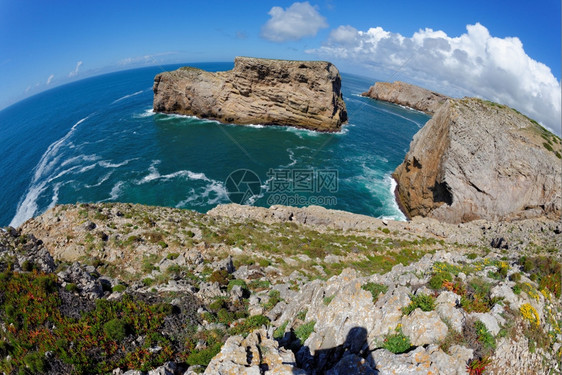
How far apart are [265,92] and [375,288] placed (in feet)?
333

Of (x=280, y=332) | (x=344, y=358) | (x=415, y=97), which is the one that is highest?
(x=415, y=97)

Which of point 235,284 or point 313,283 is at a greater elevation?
point 313,283

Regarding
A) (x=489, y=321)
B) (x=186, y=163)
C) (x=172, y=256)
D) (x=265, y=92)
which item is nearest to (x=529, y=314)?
(x=489, y=321)

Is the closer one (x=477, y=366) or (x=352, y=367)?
(x=477, y=366)

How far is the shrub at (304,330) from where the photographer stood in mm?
13266

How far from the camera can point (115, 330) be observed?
14688 millimetres

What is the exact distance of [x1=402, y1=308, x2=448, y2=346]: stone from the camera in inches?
406

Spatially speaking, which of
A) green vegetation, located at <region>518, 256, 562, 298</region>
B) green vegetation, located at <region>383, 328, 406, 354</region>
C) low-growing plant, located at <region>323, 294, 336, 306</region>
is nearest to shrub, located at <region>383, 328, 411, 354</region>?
green vegetation, located at <region>383, 328, 406, 354</region>

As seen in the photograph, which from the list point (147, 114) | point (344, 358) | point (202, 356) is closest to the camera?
point (344, 358)

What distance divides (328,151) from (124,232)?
69745mm

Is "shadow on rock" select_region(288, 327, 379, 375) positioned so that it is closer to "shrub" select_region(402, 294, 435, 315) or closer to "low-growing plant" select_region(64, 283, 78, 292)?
"shrub" select_region(402, 294, 435, 315)

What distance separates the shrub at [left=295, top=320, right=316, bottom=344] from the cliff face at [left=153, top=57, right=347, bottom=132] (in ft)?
323

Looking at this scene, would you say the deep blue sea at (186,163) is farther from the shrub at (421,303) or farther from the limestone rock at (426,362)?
the limestone rock at (426,362)

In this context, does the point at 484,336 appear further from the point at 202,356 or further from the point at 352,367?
the point at 202,356
